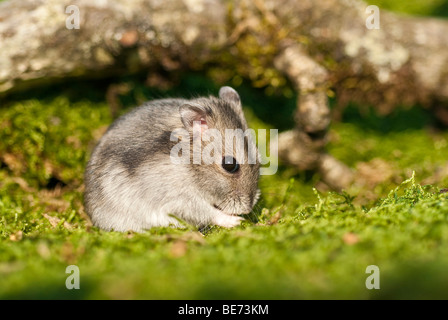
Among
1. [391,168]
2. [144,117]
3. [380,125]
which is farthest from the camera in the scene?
[380,125]

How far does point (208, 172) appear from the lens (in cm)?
492

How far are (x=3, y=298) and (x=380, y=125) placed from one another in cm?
754

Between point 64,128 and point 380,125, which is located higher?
Answer: point 380,125

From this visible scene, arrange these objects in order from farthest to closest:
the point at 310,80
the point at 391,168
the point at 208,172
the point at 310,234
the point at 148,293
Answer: the point at 391,168 < the point at 310,80 < the point at 208,172 < the point at 310,234 < the point at 148,293

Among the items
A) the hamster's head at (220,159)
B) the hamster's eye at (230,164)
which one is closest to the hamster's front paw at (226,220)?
the hamster's head at (220,159)

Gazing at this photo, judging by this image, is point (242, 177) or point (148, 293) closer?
point (148, 293)

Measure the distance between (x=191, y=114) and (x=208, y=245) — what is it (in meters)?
1.71

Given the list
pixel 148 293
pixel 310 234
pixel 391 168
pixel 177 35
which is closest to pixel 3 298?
pixel 148 293

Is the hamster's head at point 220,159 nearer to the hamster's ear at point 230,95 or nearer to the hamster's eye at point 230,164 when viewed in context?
the hamster's eye at point 230,164

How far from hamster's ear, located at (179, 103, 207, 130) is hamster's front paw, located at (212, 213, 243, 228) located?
40.4 inches

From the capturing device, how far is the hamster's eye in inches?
194

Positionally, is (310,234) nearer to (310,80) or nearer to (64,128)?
(310,80)

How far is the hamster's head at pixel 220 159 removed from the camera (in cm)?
491

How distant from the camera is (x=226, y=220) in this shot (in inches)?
190
